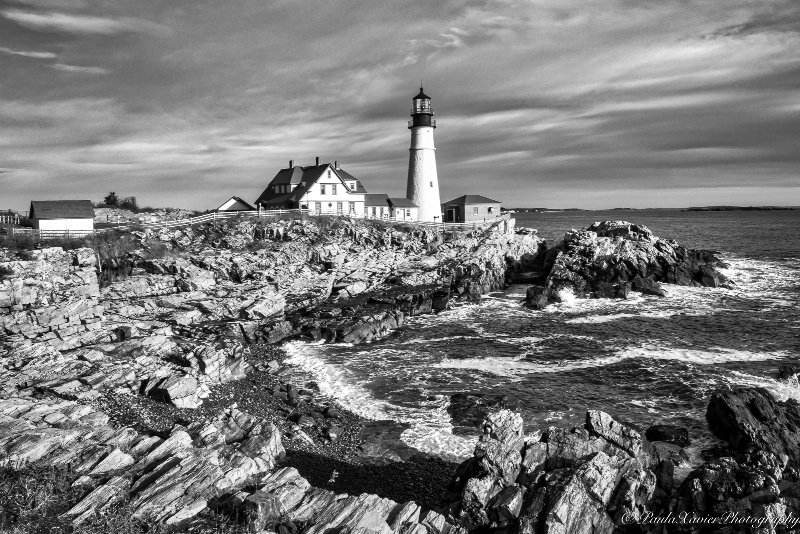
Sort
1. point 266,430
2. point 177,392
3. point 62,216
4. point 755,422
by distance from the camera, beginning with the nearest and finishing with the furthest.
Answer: point 266,430 < point 755,422 < point 177,392 < point 62,216

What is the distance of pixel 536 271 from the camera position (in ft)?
181

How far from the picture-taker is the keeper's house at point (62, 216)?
134 feet

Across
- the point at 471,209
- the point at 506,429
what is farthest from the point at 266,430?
the point at 471,209

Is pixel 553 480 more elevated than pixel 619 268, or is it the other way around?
pixel 619 268

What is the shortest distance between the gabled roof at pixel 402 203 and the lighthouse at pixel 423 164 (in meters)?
0.76

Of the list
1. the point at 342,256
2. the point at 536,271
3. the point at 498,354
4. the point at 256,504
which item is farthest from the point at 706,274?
the point at 256,504

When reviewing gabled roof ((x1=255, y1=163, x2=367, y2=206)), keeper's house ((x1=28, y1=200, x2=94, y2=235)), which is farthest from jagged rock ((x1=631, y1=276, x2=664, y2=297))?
keeper's house ((x1=28, y1=200, x2=94, y2=235))

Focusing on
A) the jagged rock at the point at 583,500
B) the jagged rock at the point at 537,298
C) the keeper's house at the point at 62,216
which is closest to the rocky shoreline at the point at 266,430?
the jagged rock at the point at 583,500

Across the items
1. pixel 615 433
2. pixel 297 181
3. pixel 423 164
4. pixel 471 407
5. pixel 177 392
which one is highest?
pixel 423 164

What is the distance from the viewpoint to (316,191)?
2213 inches

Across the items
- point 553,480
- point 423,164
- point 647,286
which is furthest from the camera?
point 423,164

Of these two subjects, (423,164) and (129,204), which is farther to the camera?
(129,204)

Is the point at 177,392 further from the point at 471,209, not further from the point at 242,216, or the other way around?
the point at 471,209

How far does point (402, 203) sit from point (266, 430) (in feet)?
151
